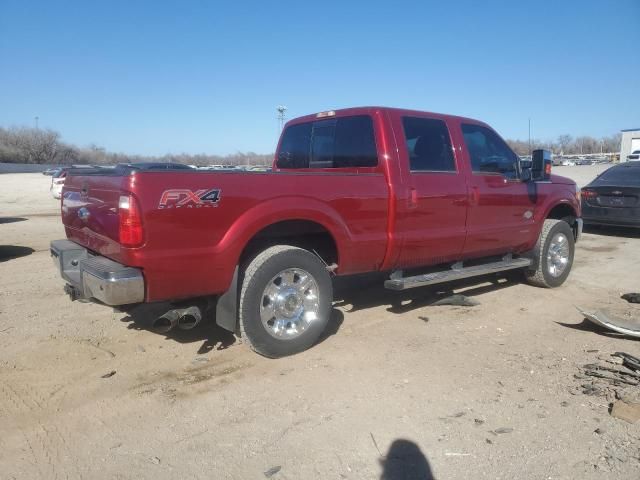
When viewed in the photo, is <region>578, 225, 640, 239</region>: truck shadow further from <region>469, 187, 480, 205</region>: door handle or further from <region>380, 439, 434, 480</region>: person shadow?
<region>380, 439, 434, 480</region>: person shadow

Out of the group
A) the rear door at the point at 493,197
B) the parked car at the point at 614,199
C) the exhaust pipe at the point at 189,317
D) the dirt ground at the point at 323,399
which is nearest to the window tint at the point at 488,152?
the rear door at the point at 493,197

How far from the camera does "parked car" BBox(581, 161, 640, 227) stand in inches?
428

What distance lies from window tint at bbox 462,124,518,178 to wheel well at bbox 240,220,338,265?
1.96m

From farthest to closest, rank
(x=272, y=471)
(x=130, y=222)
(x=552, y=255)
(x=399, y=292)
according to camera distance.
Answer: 1. (x=552, y=255)
2. (x=399, y=292)
3. (x=130, y=222)
4. (x=272, y=471)

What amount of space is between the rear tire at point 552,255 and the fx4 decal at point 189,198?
15.0 feet

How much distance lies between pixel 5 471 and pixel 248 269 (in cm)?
196

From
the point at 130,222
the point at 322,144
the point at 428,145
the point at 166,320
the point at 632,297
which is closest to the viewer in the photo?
the point at 130,222

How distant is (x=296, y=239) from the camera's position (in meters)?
4.68

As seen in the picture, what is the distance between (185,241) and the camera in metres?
3.60

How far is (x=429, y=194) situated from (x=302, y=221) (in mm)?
1406

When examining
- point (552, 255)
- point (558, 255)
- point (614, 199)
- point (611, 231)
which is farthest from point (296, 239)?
point (611, 231)

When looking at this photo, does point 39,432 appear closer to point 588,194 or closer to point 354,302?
point 354,302

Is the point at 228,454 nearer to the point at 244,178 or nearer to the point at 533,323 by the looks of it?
the point at 244,178

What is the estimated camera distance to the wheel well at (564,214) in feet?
23.4
